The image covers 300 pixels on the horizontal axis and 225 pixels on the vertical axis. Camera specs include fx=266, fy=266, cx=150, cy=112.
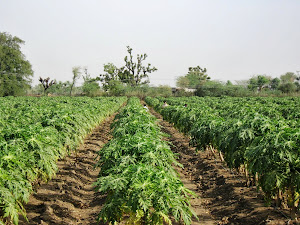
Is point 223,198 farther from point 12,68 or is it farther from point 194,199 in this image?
point 12,68

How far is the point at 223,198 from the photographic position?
19.9ft

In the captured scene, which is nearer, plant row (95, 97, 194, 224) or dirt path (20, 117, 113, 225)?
plant row (95, 97, 194, 224)

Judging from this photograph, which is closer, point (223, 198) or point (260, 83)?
point (223, 198)

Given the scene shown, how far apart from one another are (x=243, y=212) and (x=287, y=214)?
2.54 feet

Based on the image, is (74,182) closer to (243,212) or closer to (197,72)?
(243,212)

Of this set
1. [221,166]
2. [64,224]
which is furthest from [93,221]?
[221,166]

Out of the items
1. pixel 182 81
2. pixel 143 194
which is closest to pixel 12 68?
pixel 182 81

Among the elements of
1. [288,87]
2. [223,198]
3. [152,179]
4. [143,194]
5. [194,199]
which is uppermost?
[288,87]

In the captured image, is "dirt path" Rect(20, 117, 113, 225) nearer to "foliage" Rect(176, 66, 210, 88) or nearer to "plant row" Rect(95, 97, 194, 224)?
"plant row" Rect(95, 97, 194, 224)

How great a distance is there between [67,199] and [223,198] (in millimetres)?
3555

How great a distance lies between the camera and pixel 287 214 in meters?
4.76

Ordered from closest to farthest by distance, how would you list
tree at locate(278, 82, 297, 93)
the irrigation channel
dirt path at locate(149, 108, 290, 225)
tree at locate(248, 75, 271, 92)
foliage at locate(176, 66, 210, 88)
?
1. dirt path at locate(149, 108, 290, 225)
2. the irrigation channel
3. tree at locate(278, 82, 297, 93)
4. tree at locate(248, 75, 271, 92)
5. foliage at locate(176, 66, 210, 88)

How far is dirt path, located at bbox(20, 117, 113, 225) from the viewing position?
514cm

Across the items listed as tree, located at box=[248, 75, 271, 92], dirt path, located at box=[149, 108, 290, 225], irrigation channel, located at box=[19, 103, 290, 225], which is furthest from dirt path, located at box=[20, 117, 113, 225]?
tree, located at box=[248, 75, 271, 92]
